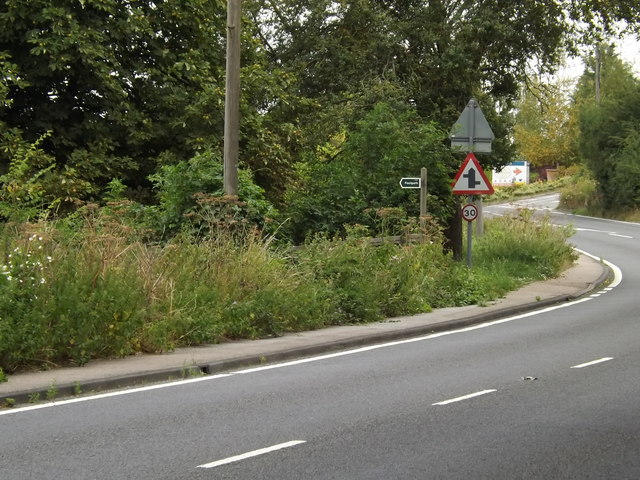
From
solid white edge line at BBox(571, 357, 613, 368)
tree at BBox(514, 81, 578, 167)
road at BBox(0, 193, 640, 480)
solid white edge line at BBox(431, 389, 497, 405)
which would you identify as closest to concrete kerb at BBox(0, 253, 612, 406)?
road at BBox(0, 193, 640, 480)

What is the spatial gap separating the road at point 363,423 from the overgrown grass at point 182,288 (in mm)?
1535

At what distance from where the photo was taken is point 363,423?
850 centimetres

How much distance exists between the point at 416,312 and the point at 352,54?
38.9 feet

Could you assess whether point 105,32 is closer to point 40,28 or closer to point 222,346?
point 40,28

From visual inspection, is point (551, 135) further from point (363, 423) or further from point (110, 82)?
point (363, 423)

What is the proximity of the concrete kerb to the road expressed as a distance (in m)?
0.34

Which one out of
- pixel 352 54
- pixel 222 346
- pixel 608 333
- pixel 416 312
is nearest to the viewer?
pixel 222 346

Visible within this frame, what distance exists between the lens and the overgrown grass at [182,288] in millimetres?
11391

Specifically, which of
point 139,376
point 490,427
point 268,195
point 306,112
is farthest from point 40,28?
point 490,427

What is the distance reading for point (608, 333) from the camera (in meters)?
15.8

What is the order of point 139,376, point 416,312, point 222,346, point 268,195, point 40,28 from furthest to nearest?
point 268,195, point 40,28, point 416,312, point 222,346, point 139,376

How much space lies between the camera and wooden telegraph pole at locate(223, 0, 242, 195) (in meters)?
16.0

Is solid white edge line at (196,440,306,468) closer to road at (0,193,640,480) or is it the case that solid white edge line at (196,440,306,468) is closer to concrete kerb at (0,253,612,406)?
road at (0,193,640,480)

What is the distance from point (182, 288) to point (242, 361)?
2160 mm
